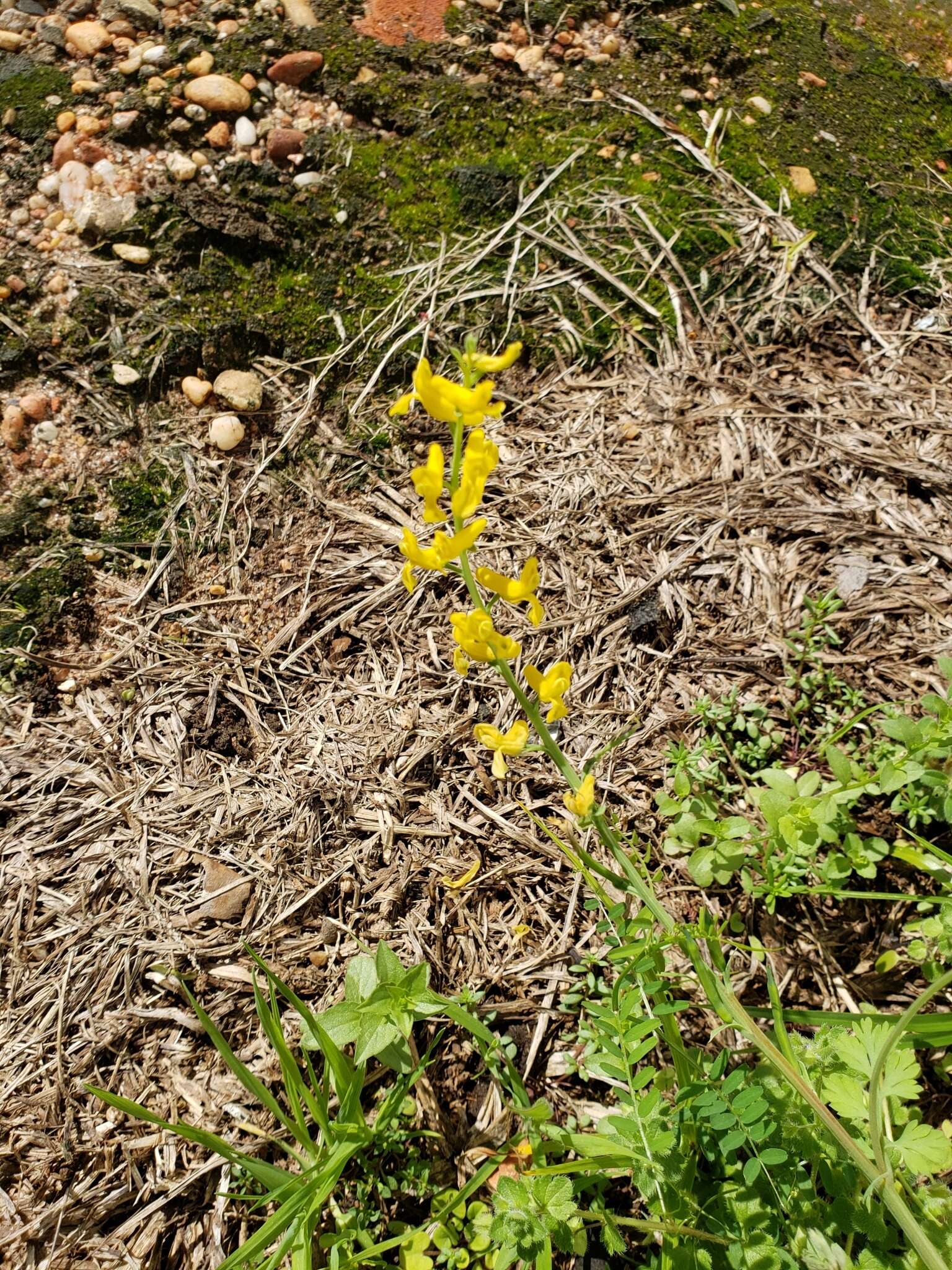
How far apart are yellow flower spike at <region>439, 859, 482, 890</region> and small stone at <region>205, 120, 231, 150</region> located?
95.8 inches

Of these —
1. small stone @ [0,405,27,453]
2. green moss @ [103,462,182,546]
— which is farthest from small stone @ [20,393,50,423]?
green moss @ [103,462,182,546]

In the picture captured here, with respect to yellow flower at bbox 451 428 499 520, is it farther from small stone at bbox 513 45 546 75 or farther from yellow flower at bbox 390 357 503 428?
small stone at bbox 513 45 546 75

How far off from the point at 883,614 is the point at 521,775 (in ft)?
3.48

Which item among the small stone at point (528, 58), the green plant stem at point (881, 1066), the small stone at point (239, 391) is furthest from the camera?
the small stone at point (528, 58)

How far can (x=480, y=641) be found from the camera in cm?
136

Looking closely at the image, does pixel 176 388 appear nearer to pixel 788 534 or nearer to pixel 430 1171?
pixel 788 534

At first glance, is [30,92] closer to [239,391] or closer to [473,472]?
[239,391]

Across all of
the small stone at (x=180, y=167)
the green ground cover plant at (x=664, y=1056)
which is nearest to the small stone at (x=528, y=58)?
the small stone at (x=180, y=167)

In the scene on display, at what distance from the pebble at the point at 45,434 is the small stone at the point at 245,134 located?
45.6 inches

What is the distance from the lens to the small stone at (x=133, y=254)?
2598mm

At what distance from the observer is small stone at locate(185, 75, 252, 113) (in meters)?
2.73

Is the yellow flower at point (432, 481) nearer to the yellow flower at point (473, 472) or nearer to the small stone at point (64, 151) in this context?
the yellow flower at point (473, 472)

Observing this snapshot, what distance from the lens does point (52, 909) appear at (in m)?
1.97

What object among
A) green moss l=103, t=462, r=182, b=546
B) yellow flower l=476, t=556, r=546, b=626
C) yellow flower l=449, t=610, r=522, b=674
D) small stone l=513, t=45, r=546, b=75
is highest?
small stone l=513, t=45, r=546, b=75
